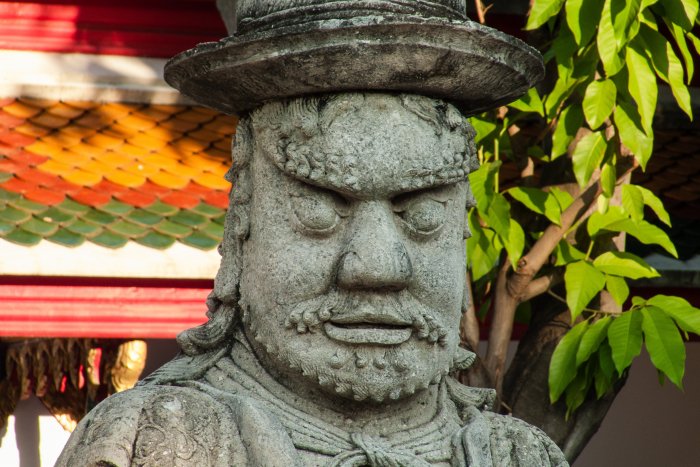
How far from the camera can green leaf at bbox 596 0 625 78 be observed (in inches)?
158

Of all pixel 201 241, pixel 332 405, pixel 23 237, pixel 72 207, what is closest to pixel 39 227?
pixel 23 237

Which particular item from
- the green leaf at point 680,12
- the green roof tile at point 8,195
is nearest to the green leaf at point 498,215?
the green leaf at point 680,12

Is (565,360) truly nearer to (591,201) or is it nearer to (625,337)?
(625,337)

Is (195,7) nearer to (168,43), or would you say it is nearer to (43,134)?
(168,43)

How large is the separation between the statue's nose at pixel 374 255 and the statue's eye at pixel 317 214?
48 mm

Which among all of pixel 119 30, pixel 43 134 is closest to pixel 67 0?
pixel 119 30

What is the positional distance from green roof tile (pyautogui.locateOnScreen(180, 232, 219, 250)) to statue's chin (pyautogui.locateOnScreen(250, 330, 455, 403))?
2.35m

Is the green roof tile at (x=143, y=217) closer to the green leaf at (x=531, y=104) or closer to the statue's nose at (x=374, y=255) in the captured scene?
the green leaf at (x=531, y=104)

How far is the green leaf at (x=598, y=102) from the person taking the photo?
13.6 ft

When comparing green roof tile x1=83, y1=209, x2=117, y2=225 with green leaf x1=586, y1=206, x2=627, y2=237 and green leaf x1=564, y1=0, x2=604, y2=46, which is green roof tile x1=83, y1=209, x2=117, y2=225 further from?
green leaf x1=564, y1=0, x2=604, y2=46

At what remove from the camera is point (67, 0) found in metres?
6.29

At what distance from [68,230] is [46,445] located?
2.16 m

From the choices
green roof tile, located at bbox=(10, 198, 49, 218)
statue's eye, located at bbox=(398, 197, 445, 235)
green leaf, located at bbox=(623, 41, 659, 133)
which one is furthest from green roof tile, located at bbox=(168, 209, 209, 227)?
statue's eye, located at bbox=(398, 197, 445, 235)

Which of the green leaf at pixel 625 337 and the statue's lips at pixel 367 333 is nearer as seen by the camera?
the statue's lips at pixel 367 333
